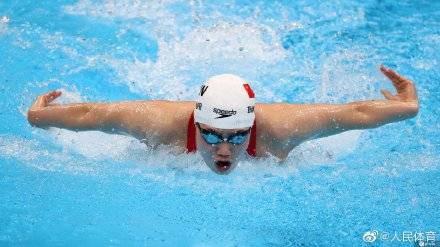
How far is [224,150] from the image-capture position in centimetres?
372

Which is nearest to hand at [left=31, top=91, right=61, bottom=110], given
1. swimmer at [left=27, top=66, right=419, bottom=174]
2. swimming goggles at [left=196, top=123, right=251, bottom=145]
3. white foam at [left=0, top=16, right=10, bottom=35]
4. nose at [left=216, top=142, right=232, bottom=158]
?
swimmer at [left=27, top=66, right=419, bottom=174]

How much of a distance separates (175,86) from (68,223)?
4.84 ft

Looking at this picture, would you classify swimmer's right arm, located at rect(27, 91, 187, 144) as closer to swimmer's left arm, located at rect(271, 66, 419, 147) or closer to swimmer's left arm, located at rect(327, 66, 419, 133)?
swimmer's left arm, located at rect(271, 66, 419, 147)

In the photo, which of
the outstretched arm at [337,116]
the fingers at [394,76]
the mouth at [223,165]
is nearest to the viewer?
the mouth at [223,165]

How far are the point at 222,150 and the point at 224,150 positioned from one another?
11mm

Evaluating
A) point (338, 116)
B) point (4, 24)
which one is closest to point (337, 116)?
point (338, 116)

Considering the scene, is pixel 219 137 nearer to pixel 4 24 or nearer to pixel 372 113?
pixel 372 113

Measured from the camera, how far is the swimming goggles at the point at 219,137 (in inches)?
146

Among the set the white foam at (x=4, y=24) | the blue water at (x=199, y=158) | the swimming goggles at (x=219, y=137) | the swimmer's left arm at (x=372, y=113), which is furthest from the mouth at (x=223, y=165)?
the white foam at (x=4, y=24)

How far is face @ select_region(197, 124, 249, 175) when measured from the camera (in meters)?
3.69

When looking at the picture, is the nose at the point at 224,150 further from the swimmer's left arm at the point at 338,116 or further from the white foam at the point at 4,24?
the white foam at the point at 4,24

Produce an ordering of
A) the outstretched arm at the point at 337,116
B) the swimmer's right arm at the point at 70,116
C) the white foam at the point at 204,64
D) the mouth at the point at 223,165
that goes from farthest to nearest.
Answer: the white foam at the point at 204,64 → the outstretched arm at the point at 337,116 → the swimmer's right arm at the point at 70,116 → the mouth at the point at 223,165

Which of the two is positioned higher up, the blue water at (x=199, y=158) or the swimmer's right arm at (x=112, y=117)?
the swimmer's right arm at (x=112, y=117)

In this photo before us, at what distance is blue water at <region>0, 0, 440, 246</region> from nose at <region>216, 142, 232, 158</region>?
1.94 ft
